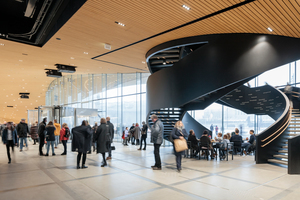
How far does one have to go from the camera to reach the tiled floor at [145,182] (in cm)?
404

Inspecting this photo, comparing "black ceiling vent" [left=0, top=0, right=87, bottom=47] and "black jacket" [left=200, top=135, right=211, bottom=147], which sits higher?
"black ceiling vent" [left=0, top=0, right=87, bottom=47]

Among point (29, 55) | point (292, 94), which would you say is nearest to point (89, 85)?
point (29, 55)

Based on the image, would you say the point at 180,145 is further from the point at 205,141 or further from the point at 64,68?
the point at 64,68

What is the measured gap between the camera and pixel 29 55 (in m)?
11.8

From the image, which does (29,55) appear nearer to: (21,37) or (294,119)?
(21,37)

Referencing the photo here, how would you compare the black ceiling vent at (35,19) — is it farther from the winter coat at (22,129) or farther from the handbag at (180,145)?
the handbag at (180,145)

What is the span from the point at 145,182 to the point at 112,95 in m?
14.5

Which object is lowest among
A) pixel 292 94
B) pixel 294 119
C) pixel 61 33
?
pixel 294 119

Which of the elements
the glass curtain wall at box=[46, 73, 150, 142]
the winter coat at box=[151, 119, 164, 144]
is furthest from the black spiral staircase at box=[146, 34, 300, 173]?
the glass curtain wall at box=[46, 73, 150, 142]

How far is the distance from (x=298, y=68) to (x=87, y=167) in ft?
39.9

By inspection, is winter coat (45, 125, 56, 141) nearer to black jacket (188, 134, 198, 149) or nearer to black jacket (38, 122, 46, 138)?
black jacket (38, 122, 46, 138)

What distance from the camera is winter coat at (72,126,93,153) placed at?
6.28 meters

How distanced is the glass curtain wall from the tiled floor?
10.9 metres

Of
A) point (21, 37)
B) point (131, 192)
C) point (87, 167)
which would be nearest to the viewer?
point (131, 192)
